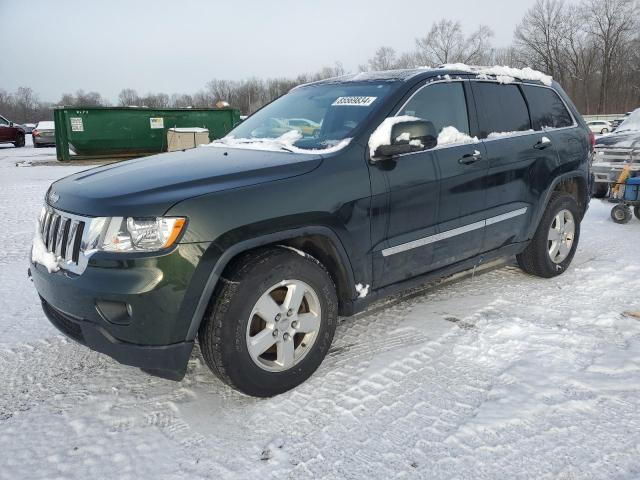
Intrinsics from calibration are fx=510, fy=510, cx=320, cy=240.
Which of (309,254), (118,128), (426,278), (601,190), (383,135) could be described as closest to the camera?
(309,254)

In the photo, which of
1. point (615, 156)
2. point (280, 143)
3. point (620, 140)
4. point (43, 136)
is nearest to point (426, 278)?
point (280, 143)

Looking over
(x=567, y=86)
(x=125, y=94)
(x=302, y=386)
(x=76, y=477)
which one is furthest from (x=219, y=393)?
(x=125, y=94)

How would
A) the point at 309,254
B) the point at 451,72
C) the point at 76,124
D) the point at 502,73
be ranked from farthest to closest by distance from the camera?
1. the point at 76,124
2. the point at 502,73
3. the point at 451,72
4. the point at 309,254

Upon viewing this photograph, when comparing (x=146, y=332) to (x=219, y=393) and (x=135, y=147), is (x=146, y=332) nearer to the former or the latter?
(x=219, y=393)

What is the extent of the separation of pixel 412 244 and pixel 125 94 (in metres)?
121

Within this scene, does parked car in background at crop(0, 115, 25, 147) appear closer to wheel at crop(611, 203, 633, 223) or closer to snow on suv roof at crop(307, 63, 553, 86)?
snow on suv roof at crop(307, 63, 553, 86)

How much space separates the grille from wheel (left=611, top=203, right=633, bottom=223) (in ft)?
23.3

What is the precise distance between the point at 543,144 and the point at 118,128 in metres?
15.7

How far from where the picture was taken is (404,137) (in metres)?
3.00

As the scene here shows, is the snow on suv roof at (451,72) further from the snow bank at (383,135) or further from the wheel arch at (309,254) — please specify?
the wheel arch at (309,254)

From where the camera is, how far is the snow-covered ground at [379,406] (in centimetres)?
225

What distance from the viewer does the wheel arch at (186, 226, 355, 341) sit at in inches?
95.9

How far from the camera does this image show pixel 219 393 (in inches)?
112

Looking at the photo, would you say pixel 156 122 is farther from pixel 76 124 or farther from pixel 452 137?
pixel 452 137
